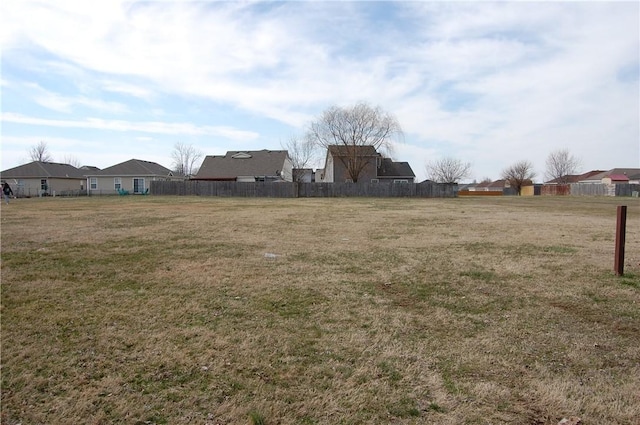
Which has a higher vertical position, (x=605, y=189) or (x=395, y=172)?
(x=395, y=172)

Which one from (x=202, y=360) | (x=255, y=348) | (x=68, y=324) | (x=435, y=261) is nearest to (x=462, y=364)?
(x=255, y=348)

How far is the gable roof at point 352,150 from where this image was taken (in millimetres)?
44281

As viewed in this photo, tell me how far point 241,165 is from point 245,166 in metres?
0.57

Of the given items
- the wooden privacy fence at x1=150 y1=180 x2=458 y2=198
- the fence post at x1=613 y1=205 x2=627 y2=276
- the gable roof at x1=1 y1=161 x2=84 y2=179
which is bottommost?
the fence post at x1=613 y1=205 x2=627 y2=276

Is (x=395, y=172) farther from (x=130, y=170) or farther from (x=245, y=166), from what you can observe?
(x=130, y=170)

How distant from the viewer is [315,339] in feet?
11.7

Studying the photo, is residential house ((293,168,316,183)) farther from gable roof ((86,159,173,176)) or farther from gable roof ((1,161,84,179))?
gable roof ((1,161,84,179))

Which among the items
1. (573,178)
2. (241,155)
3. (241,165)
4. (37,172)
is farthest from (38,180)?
(573,178)

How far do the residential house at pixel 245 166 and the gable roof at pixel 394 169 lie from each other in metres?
12.5

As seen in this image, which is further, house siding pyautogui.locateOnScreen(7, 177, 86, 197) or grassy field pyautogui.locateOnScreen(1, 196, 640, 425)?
house siding pyautogui.locateOnScreen(7, 177, 86, 197)

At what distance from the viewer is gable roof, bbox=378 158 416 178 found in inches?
1911

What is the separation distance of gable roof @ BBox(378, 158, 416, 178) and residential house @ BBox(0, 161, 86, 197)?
114 feet

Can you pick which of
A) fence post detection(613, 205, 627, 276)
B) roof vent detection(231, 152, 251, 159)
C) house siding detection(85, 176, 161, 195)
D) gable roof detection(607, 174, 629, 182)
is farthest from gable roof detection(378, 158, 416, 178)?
gable roof detection(607, 174, 629, 182)

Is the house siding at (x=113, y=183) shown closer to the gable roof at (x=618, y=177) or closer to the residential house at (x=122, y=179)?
the residential house at (x=122, y=179)
